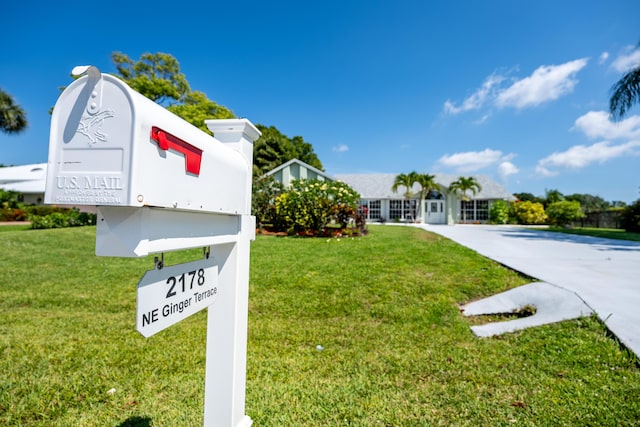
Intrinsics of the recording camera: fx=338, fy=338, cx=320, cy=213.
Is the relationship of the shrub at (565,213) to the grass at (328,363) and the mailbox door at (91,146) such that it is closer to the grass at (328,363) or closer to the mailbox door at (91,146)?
the grass at (328,363)

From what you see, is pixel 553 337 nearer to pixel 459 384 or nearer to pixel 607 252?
pixel 459 384

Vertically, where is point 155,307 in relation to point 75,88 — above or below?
below

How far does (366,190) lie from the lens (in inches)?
1288

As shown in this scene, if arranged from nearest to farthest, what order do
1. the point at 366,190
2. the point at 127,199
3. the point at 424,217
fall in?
the point at 127,199 → the point at 424,217 → the point at 366,190

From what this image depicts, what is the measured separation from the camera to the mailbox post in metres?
0.92

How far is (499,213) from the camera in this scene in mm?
28688

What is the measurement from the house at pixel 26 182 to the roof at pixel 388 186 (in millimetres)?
25527

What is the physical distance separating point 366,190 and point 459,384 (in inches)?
1201

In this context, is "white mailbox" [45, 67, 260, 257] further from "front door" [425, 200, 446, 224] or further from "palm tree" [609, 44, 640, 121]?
"front door" [425, 200, 446, 224]

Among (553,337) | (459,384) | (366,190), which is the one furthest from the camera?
(366,190)

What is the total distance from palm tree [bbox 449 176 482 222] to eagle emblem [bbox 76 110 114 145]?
30.5m

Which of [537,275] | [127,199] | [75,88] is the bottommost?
[537,275]

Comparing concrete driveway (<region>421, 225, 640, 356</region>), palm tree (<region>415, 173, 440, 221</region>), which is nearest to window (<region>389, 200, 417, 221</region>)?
palm tree (<region>415, 173, 440, 221</region>)

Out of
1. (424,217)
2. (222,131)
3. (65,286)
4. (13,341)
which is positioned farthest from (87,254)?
(424,217)
